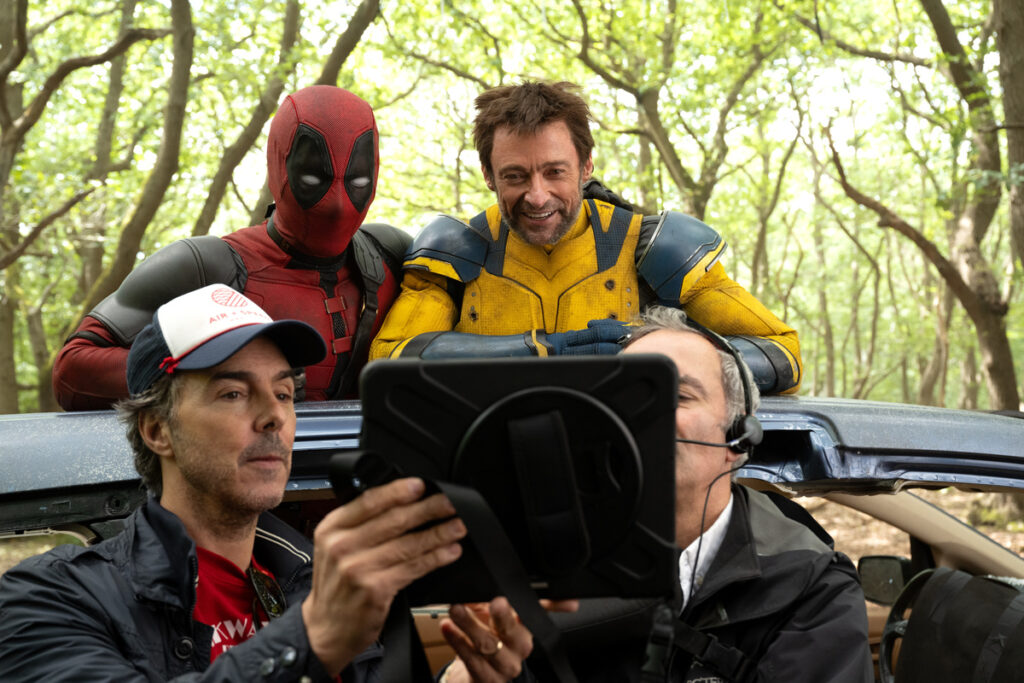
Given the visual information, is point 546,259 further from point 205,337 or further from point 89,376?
point 205,337

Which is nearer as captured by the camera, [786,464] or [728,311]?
[786,464]

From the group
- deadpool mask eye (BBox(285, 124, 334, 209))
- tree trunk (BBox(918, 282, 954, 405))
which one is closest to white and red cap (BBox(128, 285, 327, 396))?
deadpool mask eye (BBox(285, 124, 334, 209))

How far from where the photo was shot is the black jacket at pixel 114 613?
1.75 meters

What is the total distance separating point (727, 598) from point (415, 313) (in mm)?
1778

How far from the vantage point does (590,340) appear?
3.25 m

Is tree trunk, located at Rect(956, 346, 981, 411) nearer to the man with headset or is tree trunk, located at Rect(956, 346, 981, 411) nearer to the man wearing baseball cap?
the man with headset

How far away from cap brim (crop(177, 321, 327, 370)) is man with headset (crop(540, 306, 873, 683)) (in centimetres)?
80

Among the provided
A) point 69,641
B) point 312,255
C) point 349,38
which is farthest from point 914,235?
point 69,641

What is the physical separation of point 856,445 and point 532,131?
164 cm

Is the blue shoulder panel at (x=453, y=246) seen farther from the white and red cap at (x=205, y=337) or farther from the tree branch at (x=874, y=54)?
the tree branch at (x=874, y=54)

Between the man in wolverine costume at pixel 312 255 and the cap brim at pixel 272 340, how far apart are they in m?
1.04

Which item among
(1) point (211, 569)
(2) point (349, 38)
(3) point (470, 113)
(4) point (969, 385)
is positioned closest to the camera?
(1) point (211, 569)

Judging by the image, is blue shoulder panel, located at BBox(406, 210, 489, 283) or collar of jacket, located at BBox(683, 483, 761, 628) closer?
collar of jacket, located at BBox(683, 483, 761, 628)

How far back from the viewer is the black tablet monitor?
4.16ft
